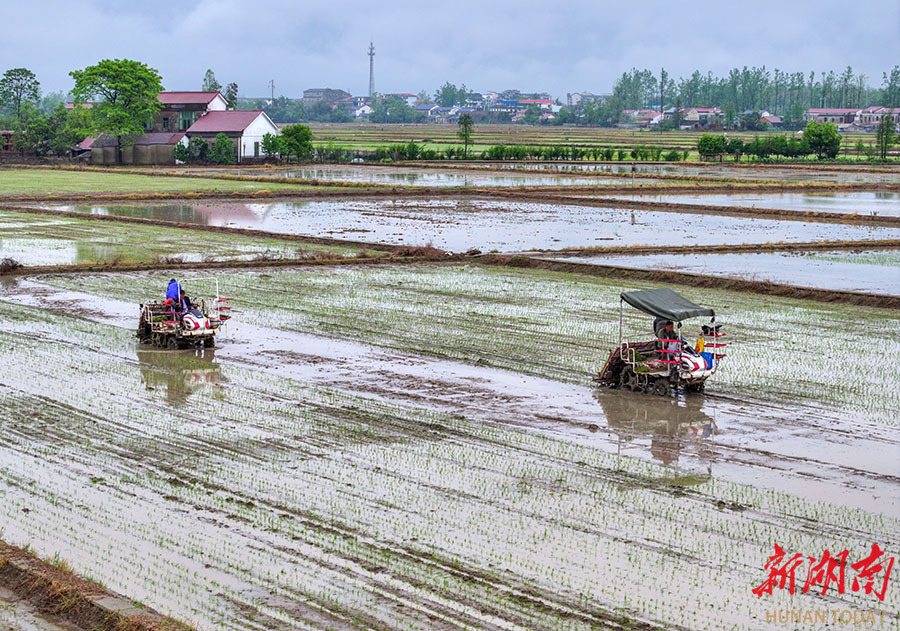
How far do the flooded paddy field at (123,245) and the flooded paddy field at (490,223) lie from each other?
7.92 ft

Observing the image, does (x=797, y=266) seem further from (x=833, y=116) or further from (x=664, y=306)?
(x=833, y=116)

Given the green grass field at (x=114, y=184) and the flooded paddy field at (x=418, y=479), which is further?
the green grass field at (x=114, y=184)

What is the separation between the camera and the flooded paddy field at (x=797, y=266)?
2541 cm

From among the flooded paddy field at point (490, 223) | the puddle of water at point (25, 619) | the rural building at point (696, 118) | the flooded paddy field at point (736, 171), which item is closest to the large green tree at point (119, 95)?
the flooded paddy field at point (736, 171)

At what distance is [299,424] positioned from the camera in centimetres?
1366

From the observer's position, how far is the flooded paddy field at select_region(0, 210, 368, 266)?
29.6 meters

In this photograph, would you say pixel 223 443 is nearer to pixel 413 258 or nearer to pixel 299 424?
pixel 299 424

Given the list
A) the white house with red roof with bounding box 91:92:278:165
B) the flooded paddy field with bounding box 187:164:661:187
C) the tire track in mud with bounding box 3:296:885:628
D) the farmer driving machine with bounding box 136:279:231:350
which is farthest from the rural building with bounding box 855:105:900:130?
the tire track in mud with bounding box 3:296:885:628

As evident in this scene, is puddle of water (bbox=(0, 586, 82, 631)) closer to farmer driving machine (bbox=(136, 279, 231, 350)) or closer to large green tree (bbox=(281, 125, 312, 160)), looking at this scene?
farmer driving machine (bbox=(136, 279, 231, 350))

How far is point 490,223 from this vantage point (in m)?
38.4

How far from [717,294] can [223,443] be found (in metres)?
13.8

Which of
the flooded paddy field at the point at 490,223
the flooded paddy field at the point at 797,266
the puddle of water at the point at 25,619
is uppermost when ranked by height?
the flooded paddy field at the point at 490,223

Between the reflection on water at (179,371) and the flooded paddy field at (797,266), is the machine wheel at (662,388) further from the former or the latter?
the flooded paddy field at (797,266)

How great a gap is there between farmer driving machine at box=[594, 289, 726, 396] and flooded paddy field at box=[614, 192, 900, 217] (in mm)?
28002
